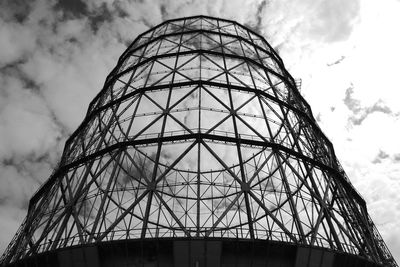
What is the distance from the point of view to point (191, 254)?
8.10 meters

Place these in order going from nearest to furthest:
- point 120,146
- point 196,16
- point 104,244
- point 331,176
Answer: point 104,244, point 120,146, point 331,176, point 196,16

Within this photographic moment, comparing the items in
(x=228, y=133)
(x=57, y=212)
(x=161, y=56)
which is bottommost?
(x=57, y=212)

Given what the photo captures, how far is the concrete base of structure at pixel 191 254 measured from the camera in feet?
26.7

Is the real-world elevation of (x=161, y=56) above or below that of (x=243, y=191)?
above

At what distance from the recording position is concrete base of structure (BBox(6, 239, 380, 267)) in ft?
26.7

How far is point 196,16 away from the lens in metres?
18.2

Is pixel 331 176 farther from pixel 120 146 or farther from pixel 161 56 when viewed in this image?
pixel 161 56

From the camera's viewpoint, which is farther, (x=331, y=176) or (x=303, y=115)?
(x=303, y=115)

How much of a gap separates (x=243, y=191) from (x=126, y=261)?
3.15 metres

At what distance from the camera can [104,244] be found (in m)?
8.37

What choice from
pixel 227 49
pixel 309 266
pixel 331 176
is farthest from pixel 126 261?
pixel 227 49

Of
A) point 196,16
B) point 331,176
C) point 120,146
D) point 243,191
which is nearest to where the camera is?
point 243,191

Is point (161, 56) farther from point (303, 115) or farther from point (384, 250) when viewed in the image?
point (384, 250)

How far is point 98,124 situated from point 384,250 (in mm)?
10411
